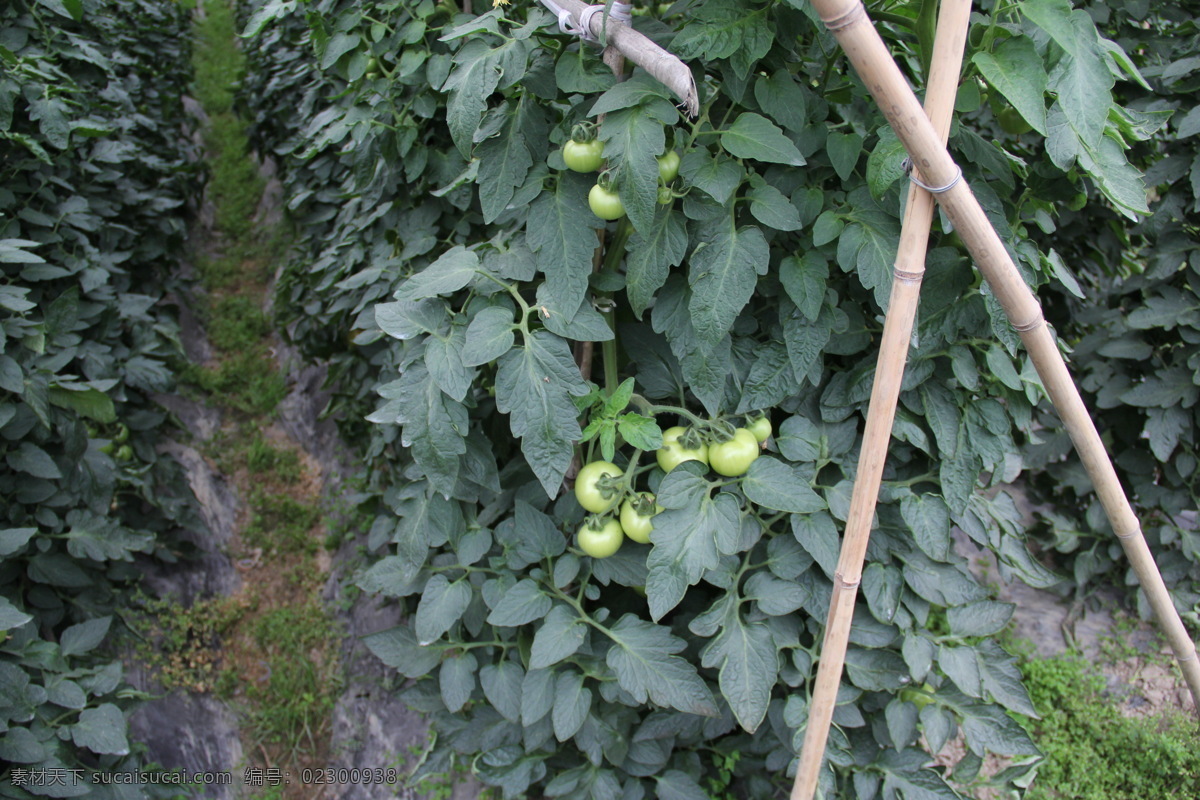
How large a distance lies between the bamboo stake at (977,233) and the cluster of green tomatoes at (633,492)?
44 cm

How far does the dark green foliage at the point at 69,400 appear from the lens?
5.40 ft

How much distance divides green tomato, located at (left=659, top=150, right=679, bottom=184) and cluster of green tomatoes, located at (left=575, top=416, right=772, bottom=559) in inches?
16.5

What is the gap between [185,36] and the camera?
4836 millimetres

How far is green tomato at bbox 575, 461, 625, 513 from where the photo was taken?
127 cm

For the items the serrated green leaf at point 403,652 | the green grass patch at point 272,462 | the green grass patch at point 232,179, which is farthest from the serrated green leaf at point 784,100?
the green grass patch at point 232,179

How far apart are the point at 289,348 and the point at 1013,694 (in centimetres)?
307

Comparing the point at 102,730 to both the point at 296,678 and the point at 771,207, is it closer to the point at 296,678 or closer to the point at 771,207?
the point at 296,678

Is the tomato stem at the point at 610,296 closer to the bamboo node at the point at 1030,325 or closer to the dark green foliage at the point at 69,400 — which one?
the bamboo node at the point at 1030,325

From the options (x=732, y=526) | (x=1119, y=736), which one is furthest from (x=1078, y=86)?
(x=1119, y=736)

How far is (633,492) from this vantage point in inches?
51.0

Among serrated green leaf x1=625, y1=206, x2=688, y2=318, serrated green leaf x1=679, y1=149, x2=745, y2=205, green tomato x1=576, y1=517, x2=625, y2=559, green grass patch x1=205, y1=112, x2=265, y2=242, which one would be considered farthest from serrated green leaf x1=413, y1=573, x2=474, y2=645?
green grass patch x1=205, y1=112, x2=265, y2=242

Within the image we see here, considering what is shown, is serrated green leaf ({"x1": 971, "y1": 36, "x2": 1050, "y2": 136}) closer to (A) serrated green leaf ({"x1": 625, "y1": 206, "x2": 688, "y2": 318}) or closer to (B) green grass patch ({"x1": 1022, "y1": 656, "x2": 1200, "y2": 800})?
(A) serrated green leaf ({"x1": 625, "y1": 206, "x2": 688, "y2": 318})

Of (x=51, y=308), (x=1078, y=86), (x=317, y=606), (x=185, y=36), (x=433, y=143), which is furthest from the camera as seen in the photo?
(x=185, y=36)

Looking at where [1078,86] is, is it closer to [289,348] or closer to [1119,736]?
[1119,736]
